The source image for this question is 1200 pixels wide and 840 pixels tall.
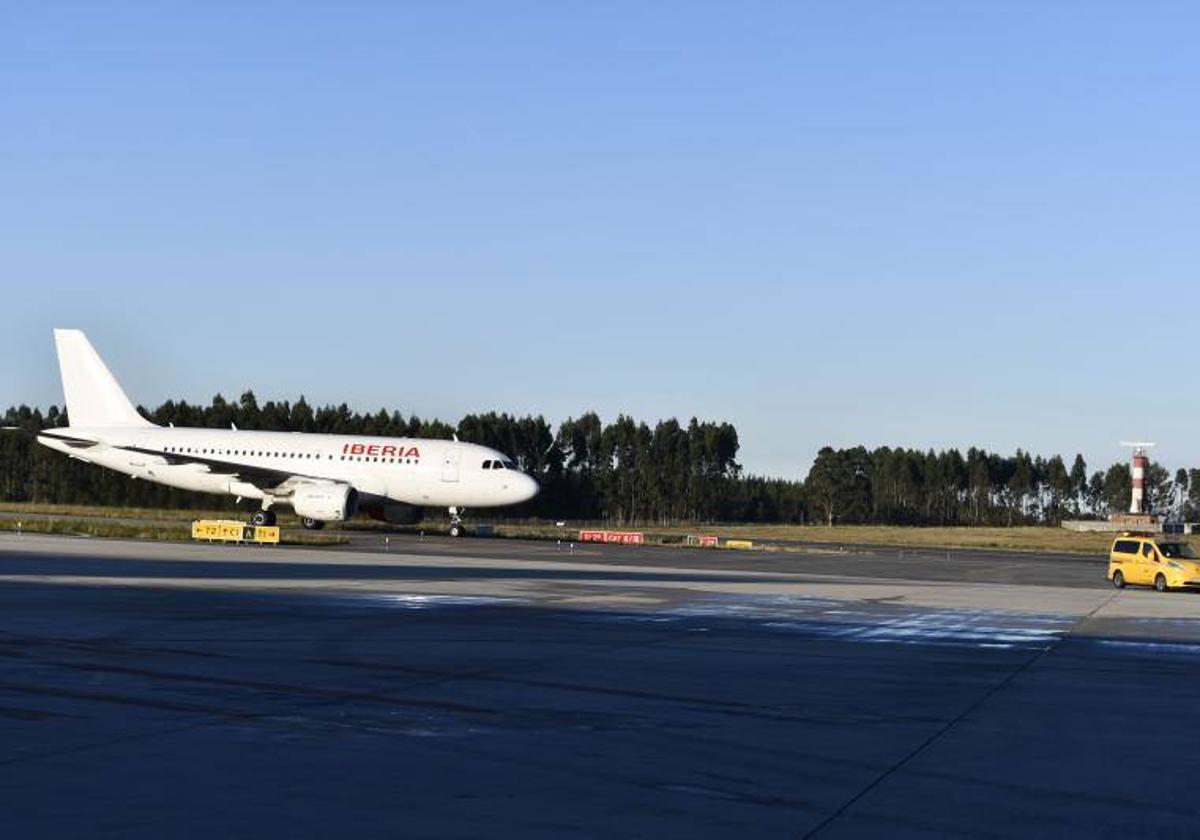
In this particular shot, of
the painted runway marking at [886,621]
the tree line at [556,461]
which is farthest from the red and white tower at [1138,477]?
the painted runway marking at [886,621]

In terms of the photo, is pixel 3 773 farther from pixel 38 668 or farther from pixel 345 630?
pixel 345 630

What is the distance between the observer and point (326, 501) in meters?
67.6

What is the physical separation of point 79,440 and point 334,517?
739 inches

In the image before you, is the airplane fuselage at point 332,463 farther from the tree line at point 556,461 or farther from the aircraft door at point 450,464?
the tree line at point 556,461

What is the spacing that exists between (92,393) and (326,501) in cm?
1993

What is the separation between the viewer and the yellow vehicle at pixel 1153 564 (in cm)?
4891

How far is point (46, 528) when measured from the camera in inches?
2544

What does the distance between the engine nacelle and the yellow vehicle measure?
33623 millimetres

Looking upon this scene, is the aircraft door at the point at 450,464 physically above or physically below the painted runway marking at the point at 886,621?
above

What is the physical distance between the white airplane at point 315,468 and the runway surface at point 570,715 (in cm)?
3513

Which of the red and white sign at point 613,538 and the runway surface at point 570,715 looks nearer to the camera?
the runway surface at point 570,715

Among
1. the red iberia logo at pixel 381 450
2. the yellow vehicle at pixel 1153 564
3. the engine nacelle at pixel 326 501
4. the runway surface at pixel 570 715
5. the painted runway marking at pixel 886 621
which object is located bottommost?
the runway surface at pixel 570 715

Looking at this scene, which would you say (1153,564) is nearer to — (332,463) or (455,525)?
(455,525)

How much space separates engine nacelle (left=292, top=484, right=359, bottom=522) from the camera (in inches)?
2657
